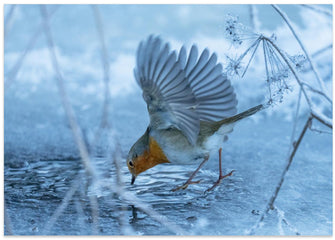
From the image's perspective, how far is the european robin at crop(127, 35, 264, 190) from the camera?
126 cm

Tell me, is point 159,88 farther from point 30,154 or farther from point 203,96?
point 30,154

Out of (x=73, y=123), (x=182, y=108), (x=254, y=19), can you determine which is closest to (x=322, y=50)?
(x=254, y=19)

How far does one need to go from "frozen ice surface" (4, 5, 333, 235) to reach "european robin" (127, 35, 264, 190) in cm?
6

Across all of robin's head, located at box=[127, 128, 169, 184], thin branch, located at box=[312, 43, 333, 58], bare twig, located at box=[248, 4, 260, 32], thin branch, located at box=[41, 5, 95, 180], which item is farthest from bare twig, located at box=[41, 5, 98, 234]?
thin branch, located at box=[312, 43, 333, 58]

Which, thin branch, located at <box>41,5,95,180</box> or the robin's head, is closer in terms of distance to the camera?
the robin's head

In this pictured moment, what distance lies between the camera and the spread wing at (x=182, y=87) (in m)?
1.24

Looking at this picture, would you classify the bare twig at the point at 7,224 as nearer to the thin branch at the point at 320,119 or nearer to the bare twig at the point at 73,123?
the bare twig at the point at 73,123

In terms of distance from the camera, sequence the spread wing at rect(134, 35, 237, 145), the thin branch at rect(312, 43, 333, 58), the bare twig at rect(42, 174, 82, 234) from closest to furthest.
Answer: the spread wing at rect(134, 35, 237, 145)
the bare twig at rect(42, 174, 82, 234)
the thin branch at rect(312, 43, 333, 58)

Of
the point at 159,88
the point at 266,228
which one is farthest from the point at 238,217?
the point at 159,88

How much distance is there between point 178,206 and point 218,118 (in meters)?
0.27

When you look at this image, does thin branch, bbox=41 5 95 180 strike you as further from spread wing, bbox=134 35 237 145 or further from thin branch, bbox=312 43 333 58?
thin branch, bbox=312 43 333 58

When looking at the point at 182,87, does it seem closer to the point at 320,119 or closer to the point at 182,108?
the point at 182,108

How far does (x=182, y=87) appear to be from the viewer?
1.28 metres

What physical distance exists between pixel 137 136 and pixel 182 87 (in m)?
0.32
